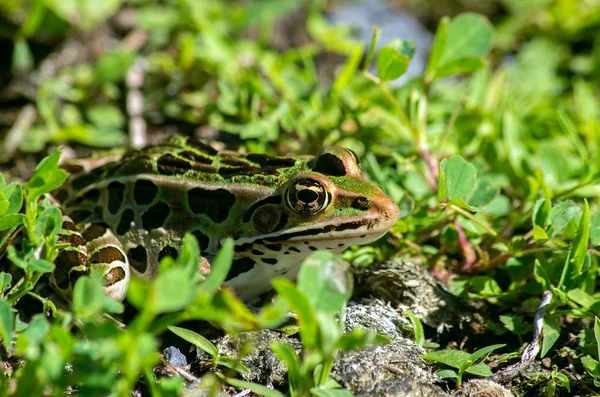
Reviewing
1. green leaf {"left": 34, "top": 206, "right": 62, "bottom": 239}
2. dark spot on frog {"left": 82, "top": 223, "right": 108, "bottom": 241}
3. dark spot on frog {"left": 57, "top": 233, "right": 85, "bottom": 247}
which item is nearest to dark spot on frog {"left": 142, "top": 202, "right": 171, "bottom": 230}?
dark spot on frog {"left": 82, "top": 223, "right": 108, "bottom": 241}

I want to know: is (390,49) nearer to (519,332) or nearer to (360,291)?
(360,291)

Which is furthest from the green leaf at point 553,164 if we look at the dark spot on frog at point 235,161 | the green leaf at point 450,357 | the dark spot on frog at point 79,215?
the dark spot on frog at point 79,215

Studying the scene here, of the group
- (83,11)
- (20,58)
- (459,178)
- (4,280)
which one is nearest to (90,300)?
(4,280)

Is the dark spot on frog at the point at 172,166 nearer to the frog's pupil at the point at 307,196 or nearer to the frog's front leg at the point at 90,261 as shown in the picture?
the frog's front leg at the point at 90,261

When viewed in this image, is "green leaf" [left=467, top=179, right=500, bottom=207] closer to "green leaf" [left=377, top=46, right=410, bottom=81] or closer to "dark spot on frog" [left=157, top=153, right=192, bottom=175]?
"green leaf" [left=377, top=46, right=410, bottom=81]

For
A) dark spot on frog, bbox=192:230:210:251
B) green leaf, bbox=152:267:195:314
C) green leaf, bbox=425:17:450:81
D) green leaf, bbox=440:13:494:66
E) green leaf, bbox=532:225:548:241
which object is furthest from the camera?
green leaf, bbox=440:13:494:66

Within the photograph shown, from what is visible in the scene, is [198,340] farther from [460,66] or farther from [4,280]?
[460,66]

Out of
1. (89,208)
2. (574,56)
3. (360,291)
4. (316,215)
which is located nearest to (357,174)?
(316,215)
